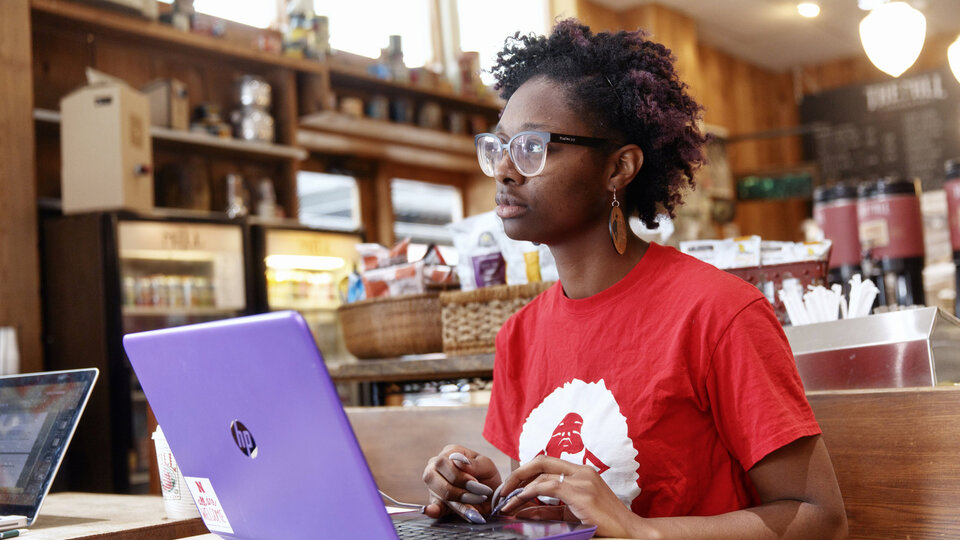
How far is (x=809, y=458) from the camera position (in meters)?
1.11

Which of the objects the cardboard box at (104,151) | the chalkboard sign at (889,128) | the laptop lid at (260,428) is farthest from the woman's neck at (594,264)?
the chalkboard sign at (889,128)

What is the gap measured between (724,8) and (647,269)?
620cm

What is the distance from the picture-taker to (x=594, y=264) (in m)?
1.36

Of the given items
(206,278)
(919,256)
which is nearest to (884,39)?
(919,256)

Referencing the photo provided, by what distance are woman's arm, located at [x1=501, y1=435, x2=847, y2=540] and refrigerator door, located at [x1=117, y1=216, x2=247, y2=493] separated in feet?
10.6

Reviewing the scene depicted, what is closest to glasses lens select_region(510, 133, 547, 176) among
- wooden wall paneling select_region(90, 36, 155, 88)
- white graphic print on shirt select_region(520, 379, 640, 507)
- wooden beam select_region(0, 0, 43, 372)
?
white graphic print on shirt select_region(520, 379, 640, 507)

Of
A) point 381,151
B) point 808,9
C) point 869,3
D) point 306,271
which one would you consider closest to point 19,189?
point 306,271

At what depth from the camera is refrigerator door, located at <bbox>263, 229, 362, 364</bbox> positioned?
15.8ft

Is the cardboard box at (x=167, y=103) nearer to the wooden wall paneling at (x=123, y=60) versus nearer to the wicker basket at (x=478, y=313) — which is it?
the wooden wall paneling at (x=123, y=60)

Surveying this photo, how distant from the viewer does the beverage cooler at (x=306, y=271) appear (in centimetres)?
465

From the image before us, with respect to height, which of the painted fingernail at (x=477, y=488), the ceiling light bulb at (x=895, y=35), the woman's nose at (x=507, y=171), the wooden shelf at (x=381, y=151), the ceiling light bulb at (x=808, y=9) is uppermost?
the ceiling light bulb at (x=808, y=9)

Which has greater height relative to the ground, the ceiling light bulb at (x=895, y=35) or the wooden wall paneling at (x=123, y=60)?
the wooden wall paneling at (x=123, y=60)

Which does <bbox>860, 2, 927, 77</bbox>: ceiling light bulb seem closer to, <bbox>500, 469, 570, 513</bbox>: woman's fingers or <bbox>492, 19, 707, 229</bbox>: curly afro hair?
<bbox>492, 19, 707, 229</bbox>: curly afro hair

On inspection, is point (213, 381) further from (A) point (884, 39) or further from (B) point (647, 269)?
(A) point (884, 39)
